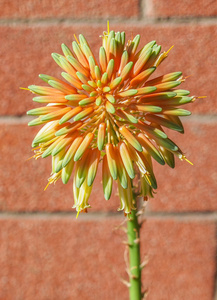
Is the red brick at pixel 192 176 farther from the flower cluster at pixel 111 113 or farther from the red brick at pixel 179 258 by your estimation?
the flower cluster at pixel 111 113

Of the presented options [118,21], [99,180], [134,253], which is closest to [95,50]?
[118,21]

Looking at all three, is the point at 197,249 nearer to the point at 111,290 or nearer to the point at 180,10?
the point at 111,290

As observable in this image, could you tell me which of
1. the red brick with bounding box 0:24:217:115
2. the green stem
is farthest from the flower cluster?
the red brick with bounding box 0:24:217:115

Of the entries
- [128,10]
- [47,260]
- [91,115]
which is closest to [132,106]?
[91,115]

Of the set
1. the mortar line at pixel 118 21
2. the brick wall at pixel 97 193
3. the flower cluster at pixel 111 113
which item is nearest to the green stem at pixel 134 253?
the flower cluster at pixel 111 113

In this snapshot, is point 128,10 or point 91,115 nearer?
point 91,115

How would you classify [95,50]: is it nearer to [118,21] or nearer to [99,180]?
[118,21]

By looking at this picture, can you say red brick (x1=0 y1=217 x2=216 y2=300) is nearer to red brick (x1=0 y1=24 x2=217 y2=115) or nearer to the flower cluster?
red brick (x1=0 y1=24 x2=217 y2=115)
